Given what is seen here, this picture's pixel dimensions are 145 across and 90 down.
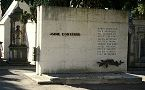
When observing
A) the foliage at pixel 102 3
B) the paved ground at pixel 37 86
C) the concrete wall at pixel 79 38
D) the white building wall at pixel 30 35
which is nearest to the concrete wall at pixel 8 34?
the white building wall at pixel 30 35

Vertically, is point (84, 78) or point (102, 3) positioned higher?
point (102, 3)

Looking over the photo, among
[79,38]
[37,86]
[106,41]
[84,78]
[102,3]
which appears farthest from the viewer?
[102,3]

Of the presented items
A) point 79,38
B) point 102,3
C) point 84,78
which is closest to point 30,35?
point 102,3

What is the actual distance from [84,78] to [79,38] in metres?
1.95

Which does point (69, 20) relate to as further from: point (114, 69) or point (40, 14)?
point (114, 69)

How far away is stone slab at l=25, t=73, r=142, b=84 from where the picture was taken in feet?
47.6

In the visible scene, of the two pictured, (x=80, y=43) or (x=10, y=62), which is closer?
(x=80, y=43)

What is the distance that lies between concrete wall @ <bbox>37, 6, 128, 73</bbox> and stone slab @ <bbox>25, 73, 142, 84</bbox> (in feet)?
1.82

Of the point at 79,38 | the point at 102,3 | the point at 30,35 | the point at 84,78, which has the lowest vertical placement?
the point at 84,78

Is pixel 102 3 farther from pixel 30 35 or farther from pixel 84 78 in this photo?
pixel 30 35

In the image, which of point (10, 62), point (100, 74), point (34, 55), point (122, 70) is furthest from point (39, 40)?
point (10, 62)

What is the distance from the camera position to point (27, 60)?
2283cm

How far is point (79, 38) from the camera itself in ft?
52.9

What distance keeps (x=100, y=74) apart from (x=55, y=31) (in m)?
2.55
